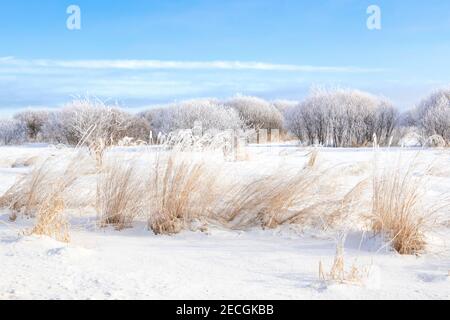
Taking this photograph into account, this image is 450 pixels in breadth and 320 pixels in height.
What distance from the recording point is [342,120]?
62.7ft

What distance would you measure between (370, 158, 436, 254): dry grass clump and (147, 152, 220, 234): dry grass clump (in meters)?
1.41

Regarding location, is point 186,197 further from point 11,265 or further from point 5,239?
point 11,265

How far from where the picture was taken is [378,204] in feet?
14.7

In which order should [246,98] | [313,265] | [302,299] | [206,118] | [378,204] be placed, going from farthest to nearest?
[246,98] < [206,118] < [378,204] < [313,265] < [302,299]

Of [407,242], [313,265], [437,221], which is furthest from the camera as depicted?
[437,221]

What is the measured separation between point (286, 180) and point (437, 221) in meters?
1.29

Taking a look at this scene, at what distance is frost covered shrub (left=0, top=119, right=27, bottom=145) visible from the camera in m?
26.3

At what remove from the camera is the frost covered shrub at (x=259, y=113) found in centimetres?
2489

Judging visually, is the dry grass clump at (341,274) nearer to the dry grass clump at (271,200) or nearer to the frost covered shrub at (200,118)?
the dry grass clump at (271,200)

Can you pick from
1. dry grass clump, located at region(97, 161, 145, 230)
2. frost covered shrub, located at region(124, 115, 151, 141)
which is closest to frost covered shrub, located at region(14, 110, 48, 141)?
frost covered shrub, located at region(124, 115, 151, 141)

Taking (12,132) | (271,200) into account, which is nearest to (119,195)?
(271,200)

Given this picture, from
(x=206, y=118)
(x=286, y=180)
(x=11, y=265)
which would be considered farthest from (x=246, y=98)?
(x=11, y=265)

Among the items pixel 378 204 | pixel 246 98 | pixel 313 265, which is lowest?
pixel 313 265

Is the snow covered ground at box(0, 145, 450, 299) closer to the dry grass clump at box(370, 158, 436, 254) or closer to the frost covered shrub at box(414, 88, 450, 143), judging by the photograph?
the dry grass clump at box(370, 158, 436, 254)
